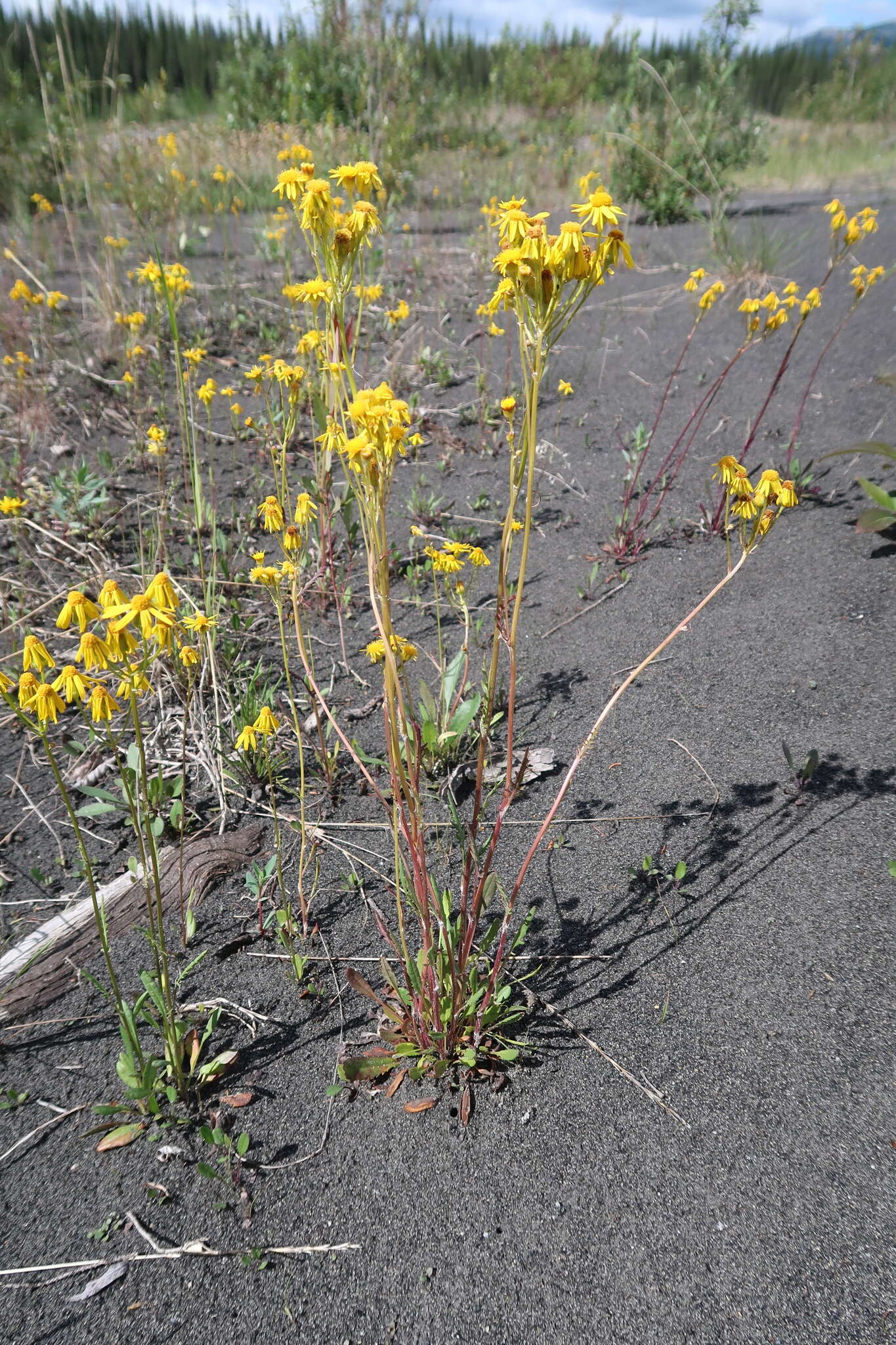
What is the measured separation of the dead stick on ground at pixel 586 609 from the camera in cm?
268

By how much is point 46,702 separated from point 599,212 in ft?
3.80

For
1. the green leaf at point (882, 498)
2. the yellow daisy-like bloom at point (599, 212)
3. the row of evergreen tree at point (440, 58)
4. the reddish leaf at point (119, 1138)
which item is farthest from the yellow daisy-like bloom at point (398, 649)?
the row of evergreen tree at point (440, 58)

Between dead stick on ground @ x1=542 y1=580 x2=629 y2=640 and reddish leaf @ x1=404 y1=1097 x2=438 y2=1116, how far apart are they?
5.21 ft

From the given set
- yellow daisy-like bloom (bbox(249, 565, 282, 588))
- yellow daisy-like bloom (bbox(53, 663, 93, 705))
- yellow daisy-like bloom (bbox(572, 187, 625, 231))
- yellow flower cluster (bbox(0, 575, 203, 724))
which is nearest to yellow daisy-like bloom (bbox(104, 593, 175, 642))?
yellow flower cluster (bbox(0, 575, 203, 724))

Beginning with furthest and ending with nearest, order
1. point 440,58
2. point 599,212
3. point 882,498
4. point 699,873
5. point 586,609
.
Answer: point 440,58 → point 586,609 → point 882,498 → point 699,873 → point 599,212

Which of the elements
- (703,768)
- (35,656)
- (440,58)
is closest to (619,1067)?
(703,768)

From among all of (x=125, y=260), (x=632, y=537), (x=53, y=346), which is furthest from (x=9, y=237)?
(x=632, y=537)

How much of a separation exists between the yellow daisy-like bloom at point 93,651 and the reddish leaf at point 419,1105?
95 cm

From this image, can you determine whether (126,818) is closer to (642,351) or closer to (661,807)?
(661,807)

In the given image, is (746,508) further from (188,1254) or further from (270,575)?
(188,1254)

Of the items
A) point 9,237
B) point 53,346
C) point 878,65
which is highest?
point 878,65

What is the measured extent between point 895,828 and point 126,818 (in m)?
1.98

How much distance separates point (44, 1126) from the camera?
1.39 metres

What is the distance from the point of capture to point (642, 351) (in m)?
4.69
